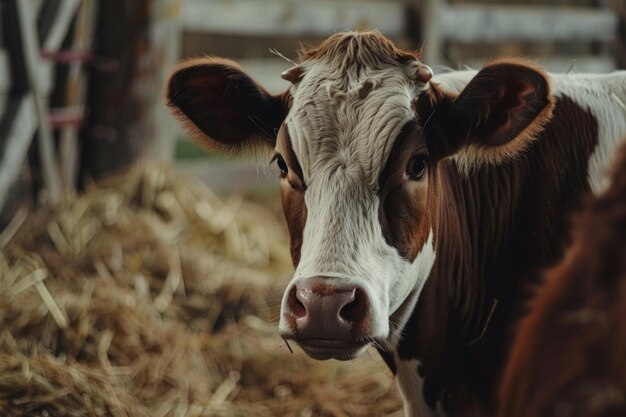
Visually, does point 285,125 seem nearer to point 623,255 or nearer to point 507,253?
point 507,253

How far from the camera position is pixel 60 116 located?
6.09 m

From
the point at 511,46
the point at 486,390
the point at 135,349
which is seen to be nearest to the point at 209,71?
the point at 486,390

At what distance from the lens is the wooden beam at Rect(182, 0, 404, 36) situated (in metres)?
7.30

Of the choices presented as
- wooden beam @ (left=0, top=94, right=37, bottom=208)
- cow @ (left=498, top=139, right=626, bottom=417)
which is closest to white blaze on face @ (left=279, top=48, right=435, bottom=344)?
cow @ (left=498, top=139, right=626, bottom=417)

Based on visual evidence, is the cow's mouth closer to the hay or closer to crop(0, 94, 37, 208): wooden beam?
the hay

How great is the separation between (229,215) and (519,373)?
502 cm

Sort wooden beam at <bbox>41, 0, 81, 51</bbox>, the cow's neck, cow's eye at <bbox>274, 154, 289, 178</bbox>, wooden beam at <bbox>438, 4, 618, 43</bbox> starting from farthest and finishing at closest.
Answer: wooden beam at <bbox>438, 4, 618, 43</bbox> < wooden beam at <bbox>41, 0, 81, 51</bbox> < the cow's neck < cow's eye at <bbox>274, 154, 289, 178</bbox>

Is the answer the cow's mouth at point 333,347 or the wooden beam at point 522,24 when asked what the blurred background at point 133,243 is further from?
the wooden beam at point 522,24

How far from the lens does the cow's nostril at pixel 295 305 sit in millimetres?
2578

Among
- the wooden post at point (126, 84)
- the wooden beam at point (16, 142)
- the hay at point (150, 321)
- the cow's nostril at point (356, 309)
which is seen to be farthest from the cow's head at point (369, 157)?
the wooden post at point (126, 84)

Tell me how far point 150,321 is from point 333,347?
7.89ft

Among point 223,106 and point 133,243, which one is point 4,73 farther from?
point 223,106

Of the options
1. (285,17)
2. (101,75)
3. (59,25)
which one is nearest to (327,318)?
(59,25)

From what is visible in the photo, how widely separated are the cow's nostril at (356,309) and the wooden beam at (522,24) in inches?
244
